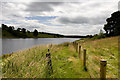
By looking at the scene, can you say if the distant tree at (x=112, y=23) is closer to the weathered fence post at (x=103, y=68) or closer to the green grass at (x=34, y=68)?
the green grass at (x=34, y=68)

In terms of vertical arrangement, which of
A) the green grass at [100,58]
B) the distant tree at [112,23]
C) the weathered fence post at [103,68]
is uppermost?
the distant tree at [112,23]

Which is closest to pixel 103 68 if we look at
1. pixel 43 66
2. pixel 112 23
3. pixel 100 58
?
pixel 43 66

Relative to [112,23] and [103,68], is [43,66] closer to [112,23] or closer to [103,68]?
[103,68]

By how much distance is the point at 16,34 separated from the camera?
9981 centimetres

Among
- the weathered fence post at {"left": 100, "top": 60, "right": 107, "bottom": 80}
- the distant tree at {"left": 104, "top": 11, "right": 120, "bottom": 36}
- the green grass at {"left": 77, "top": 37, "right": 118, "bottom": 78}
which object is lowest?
the green grass at {"left": 77, "top": 37, "right": 118, "bottom": 78}

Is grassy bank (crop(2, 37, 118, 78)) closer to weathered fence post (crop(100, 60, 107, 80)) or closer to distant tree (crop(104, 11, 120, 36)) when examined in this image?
weathered fence post (crop(100, 60, 107, 80))

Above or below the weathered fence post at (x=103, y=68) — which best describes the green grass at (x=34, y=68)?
below

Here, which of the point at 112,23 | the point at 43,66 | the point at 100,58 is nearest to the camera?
the point at 43,66

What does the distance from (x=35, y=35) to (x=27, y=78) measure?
124 m

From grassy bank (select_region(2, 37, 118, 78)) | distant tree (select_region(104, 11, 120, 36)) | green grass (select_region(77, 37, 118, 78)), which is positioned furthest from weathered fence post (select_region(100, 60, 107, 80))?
distant tree (select_region(104, 11, 120, 36))

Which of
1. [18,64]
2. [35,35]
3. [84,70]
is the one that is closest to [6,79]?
[18,64]

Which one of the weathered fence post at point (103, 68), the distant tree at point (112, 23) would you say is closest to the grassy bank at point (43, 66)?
the weathered fence post at point (103, 68)

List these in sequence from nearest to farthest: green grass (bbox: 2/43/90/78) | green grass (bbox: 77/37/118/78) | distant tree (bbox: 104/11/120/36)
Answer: green grass (bbox: 2/43/90/78) → green grass (bbox: 77/37/118/78) → distant tree (bbox: 104/11/120/36)

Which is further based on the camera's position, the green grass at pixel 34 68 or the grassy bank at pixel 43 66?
the grassy bank at pixel 43 66
